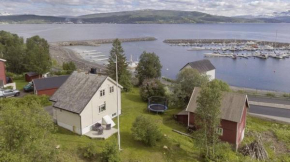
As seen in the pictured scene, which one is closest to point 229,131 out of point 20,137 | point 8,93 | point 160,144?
point 160,144

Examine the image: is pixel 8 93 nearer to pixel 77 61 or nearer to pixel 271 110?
pixel 271 110

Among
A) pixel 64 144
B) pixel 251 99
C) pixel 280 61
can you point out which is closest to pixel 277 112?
pixel 251 99

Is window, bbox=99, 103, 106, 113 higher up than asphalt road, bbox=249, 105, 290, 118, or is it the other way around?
window, bbox=99, 103, 106, 113

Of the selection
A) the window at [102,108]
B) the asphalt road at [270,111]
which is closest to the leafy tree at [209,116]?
the window at [102,108]

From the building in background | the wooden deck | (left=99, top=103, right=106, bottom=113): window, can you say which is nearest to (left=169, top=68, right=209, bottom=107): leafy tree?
(left=99, top=103, right=106, bottom=113): window

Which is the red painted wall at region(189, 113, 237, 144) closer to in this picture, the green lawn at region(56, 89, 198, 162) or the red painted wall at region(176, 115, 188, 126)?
the green lawn at region(56, 89, 198, 162)

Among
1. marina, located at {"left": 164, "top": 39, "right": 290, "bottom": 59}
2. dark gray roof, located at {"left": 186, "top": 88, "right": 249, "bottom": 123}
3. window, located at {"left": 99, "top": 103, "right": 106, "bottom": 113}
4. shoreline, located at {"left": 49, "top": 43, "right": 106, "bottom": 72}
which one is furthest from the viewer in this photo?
marina, located at {"left": 164, "top": 39, "right": 290, "bottom": 59}

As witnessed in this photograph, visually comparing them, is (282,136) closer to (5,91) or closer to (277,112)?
(277,112)
